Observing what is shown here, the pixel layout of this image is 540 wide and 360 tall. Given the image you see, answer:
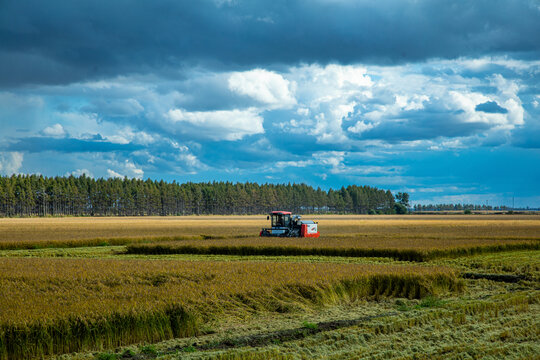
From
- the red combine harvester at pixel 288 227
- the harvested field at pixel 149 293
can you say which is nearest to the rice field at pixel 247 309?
the harvested field at pixel 149 293

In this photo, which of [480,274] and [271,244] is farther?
[271,244]

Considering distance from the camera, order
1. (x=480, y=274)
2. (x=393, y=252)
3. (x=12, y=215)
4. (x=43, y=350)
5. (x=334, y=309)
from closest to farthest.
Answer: (x=43, y=350), (x=334, y=309), (x=480, y=274), (x=393, y=252), (x=12, y=215)

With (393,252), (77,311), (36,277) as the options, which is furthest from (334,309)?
(393,252)

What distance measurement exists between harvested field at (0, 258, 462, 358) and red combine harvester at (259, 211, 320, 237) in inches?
970

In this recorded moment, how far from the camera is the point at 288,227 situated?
49844 millimetres

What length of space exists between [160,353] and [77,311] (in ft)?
8.84

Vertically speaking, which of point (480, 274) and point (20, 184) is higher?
point (20, 184)

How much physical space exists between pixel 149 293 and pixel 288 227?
112ft

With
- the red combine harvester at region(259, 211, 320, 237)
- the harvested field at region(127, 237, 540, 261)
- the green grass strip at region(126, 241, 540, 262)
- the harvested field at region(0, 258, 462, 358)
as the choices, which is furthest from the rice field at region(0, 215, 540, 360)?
the red combine harvester at region(259, 211, 320, 237)

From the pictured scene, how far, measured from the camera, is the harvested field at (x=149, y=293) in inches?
480

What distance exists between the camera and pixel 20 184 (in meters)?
173

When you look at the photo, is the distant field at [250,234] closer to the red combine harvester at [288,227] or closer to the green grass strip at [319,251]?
the green grass strip at [319,251]

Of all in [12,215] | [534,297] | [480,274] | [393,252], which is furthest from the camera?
[12,215]

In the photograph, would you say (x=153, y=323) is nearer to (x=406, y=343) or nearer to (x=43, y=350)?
(x=43, y=350)
